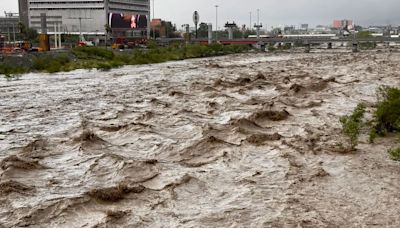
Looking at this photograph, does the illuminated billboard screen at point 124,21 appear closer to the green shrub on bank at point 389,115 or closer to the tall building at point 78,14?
the tall building at point 78,14

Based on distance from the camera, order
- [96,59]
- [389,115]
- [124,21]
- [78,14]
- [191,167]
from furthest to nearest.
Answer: [78,14] < [124,21] < [96,59] < [389,115] < [191,167]

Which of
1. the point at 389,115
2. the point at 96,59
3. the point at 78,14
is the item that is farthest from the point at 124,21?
the point at 389,115

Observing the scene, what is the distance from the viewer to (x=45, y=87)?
39.4 meters

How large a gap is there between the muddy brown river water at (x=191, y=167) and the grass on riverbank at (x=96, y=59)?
28.3 metres

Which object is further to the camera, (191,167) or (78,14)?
(78,14)

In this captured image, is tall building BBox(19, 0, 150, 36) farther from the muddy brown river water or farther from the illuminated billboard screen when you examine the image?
the muddy brown river water

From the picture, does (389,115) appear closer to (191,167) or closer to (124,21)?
(191,167)

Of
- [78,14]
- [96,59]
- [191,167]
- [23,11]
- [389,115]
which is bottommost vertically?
[191,167]

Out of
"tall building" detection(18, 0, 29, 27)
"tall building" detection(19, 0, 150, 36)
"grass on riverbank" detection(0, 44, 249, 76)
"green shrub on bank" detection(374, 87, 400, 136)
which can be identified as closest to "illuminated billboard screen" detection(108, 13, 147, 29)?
"tall building" detection(19, 0, 150, 36)

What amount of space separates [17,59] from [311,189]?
4947 centimetres

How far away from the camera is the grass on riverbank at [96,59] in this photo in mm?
55925

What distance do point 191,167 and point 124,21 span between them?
463 feet

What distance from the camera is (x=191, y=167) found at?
15.0 meters

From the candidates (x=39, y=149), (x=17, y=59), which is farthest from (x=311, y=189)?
(x=17, y=59)
